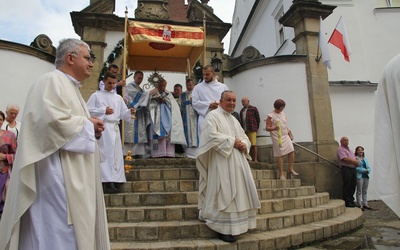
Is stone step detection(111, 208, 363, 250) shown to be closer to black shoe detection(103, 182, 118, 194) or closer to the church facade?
black shoe detection(103, 182, 118, 194)

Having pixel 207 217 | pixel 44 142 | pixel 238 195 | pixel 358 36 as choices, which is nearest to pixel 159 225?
pixel 207 217

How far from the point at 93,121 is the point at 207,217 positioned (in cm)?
243

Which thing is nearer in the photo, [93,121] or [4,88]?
[93,121]

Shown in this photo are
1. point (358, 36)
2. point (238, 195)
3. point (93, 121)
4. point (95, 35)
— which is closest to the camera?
point (93, 121)

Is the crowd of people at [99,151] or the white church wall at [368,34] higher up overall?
the white church wall at [368,34]

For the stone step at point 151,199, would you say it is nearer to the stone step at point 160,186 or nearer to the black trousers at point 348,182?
the stone step at point 160,186

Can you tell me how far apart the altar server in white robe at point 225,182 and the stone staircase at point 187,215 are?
0.73 feet

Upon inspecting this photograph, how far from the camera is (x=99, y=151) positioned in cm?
277

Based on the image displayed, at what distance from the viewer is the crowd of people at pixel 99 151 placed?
2.06 meters

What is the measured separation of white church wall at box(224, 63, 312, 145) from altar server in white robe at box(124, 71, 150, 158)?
361cm

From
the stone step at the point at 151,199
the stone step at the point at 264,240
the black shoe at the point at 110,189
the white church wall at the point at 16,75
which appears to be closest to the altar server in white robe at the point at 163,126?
the black shoe at the point at 110,189

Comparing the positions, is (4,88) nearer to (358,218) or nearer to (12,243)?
(12,243)

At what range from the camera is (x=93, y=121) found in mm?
2379

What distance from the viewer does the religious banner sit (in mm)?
7742
